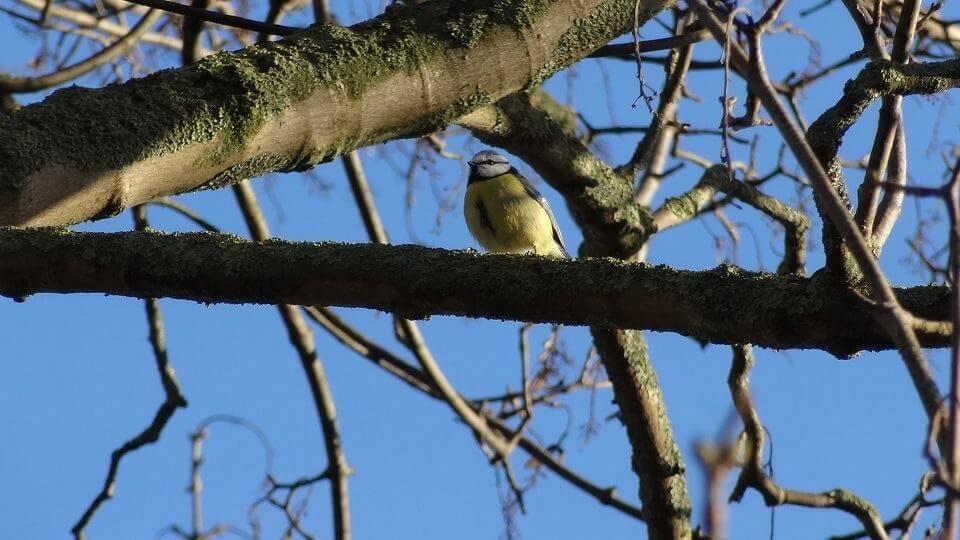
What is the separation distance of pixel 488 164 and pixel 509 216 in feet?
1.91

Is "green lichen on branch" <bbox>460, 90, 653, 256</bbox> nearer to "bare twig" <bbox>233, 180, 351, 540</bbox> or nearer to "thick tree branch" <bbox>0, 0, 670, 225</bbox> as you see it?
"thick tree branch" <bbox>0, 0, 670, 225</bbox>

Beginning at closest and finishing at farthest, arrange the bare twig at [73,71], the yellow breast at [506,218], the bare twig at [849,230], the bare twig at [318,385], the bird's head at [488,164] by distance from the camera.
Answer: the bare twig at [849,230]
the bare twig at [73,71]
the bare twig at [318,385]
the yellow breast at [506,218]
the bird's head at [488,164]

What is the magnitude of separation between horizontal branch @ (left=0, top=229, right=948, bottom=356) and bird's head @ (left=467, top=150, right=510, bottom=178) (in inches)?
151

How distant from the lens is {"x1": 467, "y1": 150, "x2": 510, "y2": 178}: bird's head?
6250mm

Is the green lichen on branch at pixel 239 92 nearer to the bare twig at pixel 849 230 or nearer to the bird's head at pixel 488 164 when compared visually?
the bare twig at pixel 849 230

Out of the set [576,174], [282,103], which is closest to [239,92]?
[282,103]

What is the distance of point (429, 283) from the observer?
231cm

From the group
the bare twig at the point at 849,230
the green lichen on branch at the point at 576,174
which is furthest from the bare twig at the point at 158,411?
the bare twig at the point at 849,230

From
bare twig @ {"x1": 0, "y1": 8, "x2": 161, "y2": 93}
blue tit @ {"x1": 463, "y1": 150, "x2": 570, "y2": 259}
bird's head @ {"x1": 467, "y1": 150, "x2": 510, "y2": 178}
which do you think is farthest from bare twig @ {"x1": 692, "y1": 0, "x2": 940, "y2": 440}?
bird's head @ {"x1": 467, "y1": 150, "x2": 510, "y2": 178}

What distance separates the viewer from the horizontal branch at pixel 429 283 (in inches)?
82.9

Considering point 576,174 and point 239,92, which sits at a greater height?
point 576,174

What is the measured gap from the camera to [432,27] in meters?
3.23

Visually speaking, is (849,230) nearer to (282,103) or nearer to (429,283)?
(429,283)

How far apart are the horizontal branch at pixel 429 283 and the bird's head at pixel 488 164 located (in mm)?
3848
